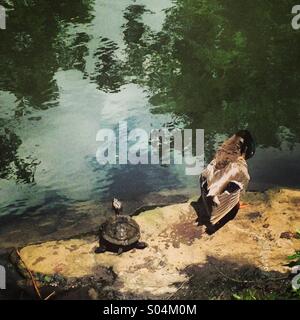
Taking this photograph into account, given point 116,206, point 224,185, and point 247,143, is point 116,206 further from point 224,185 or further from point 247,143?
point 247,143

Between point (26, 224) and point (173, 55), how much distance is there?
478cm

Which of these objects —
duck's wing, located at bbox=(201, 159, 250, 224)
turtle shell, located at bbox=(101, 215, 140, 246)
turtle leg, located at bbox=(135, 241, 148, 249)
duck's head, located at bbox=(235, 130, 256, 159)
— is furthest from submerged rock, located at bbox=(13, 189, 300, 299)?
duck's head, located at bbox=(235, 130, 256, 159)

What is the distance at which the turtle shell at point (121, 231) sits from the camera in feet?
18.4

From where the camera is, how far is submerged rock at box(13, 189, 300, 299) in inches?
211

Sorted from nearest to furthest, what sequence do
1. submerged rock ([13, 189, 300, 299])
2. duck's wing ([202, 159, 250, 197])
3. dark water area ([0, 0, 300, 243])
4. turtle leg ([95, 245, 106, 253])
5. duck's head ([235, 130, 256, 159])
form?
submerged rock ([13, 189, 300, 299]) → turtle leg ([95, 245, 106, 253]) → duck's wing ([202, 159, 250, 197]) → dark water area ([0, 0, 300, 243]) → duck's head ([235, 130, 256, 159])

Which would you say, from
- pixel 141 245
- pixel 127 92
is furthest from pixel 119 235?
pixel 127 92

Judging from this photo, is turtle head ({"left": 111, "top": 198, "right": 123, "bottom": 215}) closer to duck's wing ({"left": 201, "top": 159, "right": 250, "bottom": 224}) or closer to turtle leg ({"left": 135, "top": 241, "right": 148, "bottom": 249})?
turtle leg ({"left": 135, "top": 241, "right": 148, "bottom": 249})

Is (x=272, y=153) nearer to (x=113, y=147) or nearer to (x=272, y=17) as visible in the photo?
(x=113, y=147)

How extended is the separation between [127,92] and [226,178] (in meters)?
2.92

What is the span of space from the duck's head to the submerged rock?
41.1 inches

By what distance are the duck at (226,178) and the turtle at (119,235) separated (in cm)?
112

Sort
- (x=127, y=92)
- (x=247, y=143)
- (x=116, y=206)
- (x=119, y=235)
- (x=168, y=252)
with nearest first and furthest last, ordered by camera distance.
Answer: (x=119, y=235)
(x=168, y=252)
(x=116, y=206)
(x=247, y=143)
(x=127, y=92)

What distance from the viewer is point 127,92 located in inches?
314

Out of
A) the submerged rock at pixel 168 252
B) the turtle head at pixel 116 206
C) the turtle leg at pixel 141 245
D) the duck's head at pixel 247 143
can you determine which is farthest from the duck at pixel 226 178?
the turtle head at pixel 116 206
